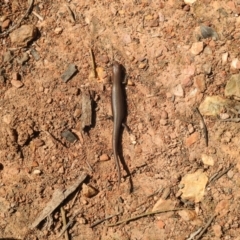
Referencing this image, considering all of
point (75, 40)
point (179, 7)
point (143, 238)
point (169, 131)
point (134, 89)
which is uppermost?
point (179, 7)

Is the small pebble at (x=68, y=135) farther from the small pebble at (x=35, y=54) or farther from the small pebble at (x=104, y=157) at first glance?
the small pebble at (x=35, y=54)

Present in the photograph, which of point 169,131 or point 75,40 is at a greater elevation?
point 75,40

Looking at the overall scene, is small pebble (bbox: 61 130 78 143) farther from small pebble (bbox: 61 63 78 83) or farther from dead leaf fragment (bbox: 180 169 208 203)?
dead leaf fragment (bbox: 180 169 208 203)

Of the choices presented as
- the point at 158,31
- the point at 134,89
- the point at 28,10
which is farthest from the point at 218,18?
the point at 28,10

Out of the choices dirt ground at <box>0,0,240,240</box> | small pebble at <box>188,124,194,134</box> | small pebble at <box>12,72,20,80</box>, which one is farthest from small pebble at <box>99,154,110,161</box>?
small pebble at <box>12,72,20,80</box>

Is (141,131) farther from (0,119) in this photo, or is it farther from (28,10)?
(28,10)

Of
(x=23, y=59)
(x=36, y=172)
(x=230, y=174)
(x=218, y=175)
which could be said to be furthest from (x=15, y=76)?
(x=230, y=174)

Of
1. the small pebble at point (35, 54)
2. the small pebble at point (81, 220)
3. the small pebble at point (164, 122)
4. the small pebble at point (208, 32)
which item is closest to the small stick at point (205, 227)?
the small pebble at point (164, 122)

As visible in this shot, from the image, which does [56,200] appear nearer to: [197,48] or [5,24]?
[5,24]
